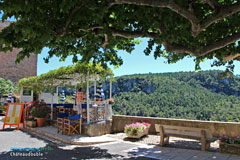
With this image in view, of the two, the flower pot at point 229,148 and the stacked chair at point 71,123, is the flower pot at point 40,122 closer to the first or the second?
the stacked chair at point 71,123

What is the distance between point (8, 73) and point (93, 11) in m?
30.7

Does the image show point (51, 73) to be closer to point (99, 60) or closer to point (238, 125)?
point (99, 60)

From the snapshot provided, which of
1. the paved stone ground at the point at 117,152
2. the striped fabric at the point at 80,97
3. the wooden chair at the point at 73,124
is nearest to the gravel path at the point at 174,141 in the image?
the paved stone ground at the point at 117,152

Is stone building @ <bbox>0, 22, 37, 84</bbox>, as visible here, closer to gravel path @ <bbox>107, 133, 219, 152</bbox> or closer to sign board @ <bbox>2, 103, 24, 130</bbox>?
sign board @ <bbox>2, 103, 24, 130</bbox>

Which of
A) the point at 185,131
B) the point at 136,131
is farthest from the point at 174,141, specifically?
the point at 136,131

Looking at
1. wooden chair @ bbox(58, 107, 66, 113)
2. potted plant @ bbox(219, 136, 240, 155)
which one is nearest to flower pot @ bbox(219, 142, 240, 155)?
potted plant @ bbox(219, 136, 240, 155)

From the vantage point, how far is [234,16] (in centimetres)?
507

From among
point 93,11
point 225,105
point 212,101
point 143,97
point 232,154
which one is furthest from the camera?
point 143,97

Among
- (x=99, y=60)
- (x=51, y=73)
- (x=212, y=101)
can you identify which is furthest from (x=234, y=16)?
(x=212, y=101)

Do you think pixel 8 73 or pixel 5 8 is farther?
pixel 8 73

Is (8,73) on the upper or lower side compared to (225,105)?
upper

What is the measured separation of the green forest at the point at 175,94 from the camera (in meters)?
46.5

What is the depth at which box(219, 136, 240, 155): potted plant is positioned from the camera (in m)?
5.58

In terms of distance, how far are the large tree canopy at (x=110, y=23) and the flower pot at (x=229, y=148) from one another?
2778 mm
